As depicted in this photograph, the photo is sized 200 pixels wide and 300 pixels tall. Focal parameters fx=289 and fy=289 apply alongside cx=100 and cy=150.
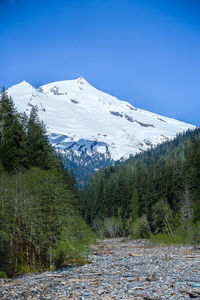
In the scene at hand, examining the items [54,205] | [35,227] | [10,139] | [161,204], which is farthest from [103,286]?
[161,204]

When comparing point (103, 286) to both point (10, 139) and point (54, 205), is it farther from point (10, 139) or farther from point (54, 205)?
point (10, 139)

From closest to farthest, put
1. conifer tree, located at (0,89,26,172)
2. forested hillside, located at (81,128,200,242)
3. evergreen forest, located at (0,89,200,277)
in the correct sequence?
1. evergreen forest, located at (0,89,200,277)
2. conifer tree, located at (0,89,26,172)
3. forested hillside, located at (81,128,200,242)

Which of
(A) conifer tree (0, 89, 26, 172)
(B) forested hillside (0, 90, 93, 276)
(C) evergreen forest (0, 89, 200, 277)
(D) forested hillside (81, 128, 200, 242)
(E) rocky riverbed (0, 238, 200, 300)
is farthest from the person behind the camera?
(D) forested hillside (81, 128, 200, 242)

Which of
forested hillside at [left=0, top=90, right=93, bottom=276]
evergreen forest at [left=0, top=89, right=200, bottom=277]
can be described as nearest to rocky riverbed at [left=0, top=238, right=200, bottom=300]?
forested hillside at [left=0, top=90, right=93, bottom=276]

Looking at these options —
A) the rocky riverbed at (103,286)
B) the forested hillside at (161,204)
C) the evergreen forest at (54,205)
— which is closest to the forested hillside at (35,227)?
the evergreen forest at (54,205)

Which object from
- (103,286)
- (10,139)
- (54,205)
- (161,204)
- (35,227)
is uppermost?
(10,139)

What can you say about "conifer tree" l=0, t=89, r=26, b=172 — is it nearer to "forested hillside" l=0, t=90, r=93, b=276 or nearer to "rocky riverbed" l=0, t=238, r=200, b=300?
"forested hillside" l=0, t=90, r=93, b=276

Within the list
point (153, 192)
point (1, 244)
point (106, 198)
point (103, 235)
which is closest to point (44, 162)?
point (1, 244)

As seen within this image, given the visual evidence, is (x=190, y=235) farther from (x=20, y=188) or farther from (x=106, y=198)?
(x=106, y=198)

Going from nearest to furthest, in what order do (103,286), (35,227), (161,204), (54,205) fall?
(103,286)
(35,227)
(54,205)
(161,204)

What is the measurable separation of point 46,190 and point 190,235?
2727 centimetres

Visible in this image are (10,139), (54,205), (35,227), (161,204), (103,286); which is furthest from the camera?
(161,204)

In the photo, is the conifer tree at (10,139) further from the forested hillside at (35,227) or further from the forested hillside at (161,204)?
the forested hillside at (161,204)

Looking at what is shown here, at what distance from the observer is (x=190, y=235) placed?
39.2 meters
